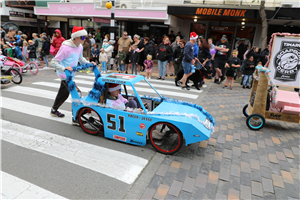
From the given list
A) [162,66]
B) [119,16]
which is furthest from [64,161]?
[119,16]

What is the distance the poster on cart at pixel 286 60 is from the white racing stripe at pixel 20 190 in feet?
23.2

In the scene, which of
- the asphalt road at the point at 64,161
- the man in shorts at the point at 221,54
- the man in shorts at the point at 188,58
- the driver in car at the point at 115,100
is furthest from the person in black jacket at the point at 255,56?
the asphalt road at the point at 64,161

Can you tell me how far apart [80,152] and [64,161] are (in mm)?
369

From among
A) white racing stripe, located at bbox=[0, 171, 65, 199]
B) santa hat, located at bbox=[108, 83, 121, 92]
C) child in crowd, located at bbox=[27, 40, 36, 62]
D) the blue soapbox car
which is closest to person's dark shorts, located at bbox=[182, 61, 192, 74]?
the blue soapbox car

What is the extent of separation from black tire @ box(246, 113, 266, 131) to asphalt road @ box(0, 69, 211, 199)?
2794 millimetres

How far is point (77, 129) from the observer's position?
4969 millimetres

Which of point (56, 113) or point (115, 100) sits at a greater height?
point (115, 100)

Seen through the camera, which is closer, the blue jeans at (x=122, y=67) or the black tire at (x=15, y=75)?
the black tire at (x=15, y=75)

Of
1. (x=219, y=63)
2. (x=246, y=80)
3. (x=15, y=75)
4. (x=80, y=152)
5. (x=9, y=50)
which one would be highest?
(x=9, y=50)

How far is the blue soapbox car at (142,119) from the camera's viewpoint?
3.74 metres

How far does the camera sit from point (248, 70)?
9898 mm

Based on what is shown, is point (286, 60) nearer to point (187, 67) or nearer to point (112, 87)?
point (187, 67)

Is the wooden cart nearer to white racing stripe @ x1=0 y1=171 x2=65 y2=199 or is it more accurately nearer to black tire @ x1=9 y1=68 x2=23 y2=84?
white racing stripe @ x1=0 y1=171 x2=65 y2=199

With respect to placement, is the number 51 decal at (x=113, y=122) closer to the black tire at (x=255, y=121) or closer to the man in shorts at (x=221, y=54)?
the black tire at (x=255, y=121)
